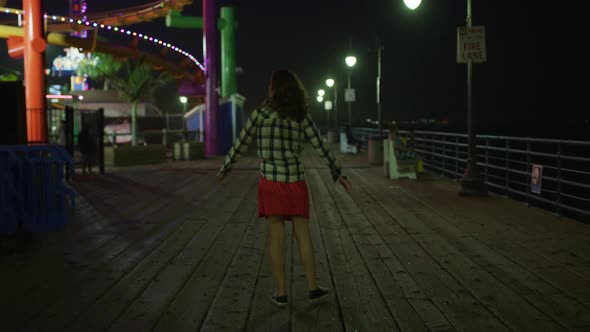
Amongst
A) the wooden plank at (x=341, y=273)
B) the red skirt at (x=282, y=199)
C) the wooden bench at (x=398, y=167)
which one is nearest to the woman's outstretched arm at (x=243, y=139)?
the red skirt at (x=282, y=199)

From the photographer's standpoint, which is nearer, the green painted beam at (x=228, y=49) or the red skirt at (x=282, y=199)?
the red skirt at (x=282, y=199)

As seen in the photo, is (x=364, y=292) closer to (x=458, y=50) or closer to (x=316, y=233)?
A: (x=316, y=233)

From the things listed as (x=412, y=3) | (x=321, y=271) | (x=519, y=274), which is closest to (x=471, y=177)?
(x=412, y=3)

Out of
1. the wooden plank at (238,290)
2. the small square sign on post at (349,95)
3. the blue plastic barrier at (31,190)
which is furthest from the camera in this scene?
the small square sign on post at (349,95)

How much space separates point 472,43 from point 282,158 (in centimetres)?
825

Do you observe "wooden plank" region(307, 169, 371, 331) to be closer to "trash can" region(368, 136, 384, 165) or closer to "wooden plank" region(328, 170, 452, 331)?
"wooden plank" region(328, 170, 452, 331)

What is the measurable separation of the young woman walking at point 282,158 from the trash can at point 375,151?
1825 cm

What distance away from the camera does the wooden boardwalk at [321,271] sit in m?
4.73

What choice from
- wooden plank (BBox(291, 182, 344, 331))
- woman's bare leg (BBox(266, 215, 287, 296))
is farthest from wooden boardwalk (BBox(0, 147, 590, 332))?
woman's bare leg (BBox(266, 215, 287, 296))

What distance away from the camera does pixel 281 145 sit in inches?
196

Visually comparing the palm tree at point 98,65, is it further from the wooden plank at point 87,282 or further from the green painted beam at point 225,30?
the wooden plank at point 87,282

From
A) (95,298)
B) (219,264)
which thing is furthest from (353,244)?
(95,298)

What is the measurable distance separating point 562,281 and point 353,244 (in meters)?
2.59

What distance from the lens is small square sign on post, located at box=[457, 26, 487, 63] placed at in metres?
12.2
